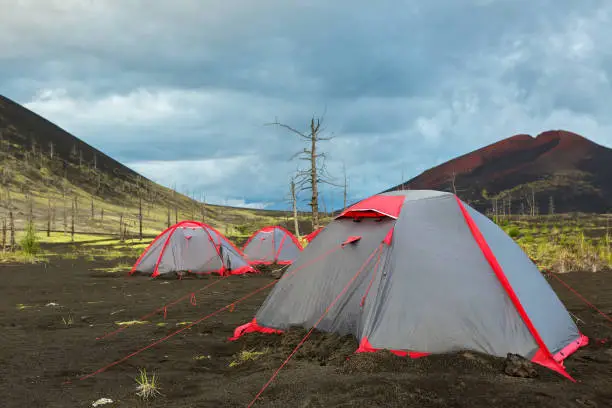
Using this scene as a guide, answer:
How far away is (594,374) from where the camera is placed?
5.74 meters

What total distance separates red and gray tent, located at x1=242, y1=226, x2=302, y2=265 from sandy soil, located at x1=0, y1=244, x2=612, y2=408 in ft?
38.6

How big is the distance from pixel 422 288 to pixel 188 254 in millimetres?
14422

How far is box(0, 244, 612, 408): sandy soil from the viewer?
190 inches

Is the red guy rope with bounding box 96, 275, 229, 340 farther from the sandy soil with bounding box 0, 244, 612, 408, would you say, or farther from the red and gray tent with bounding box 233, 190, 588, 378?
the red and gray tent with bounding box 233, 190, 588, 378

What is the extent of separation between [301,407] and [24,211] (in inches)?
3950

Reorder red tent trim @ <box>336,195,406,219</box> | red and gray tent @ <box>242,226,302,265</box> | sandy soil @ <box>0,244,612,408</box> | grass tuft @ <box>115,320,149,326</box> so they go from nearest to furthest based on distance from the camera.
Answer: sandy soil @ <box>0,244,612,408</box> < red tent trim @ <box>336,195,406,219</box> < grass tuft @ <box>115,320,149,326</box> < red and gray tent @ <box>242,226,302,265</box>

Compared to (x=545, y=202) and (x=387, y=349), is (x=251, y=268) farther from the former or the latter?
(x=545, y=202)

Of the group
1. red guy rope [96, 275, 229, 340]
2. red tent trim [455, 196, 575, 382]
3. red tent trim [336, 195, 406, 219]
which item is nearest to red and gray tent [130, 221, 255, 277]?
red guy rope [96, 275, 229, 340]

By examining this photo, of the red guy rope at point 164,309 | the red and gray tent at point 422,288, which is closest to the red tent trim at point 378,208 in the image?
the red and gray tent at point 422,288

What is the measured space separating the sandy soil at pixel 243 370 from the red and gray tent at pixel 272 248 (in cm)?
1177

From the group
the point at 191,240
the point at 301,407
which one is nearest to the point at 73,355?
the point at 301,407

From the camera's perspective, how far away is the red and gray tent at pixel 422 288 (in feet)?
20.0

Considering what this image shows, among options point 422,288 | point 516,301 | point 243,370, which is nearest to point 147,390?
point 243,370

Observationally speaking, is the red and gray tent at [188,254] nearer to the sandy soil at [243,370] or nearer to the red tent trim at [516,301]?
the sandy soil at [243,370]
